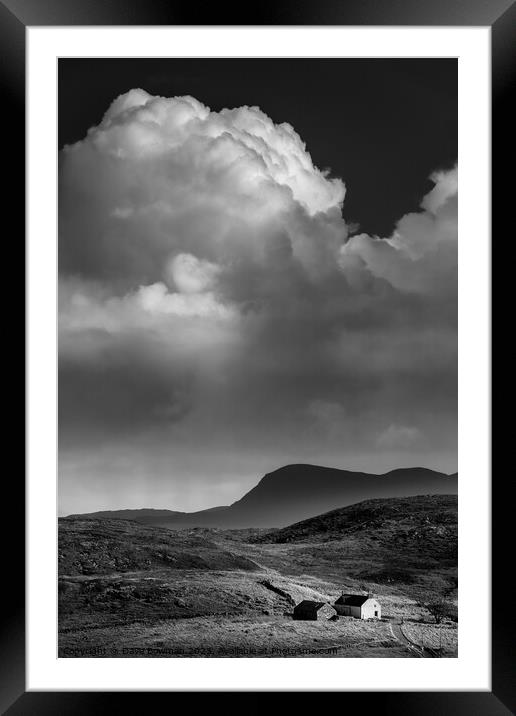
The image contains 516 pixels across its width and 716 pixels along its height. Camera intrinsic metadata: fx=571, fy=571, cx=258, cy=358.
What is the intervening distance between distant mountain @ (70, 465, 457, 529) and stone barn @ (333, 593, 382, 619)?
4.54 ft

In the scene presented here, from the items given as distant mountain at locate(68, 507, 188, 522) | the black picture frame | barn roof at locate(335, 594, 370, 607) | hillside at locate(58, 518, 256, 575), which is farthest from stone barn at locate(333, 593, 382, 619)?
the black picture frame

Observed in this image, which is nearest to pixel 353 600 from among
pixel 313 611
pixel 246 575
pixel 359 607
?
pixel 359 607

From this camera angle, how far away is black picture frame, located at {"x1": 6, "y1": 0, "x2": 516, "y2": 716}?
8.43 feet

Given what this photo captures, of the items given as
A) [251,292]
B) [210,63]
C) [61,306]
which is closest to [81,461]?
[61,306]

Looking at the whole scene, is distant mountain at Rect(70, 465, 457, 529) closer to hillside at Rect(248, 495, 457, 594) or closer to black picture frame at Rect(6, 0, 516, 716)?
hillside at Rect(248, 495, 457, 594)

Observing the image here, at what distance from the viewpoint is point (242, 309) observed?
565 cm

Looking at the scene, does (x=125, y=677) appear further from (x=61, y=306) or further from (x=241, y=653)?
(x=61, y=306)

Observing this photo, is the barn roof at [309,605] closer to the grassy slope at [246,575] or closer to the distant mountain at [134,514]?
the grassy slope at [246,575]

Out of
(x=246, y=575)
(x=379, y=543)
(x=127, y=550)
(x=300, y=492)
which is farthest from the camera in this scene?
(x=379, y=543)

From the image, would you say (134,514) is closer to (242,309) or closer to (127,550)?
(127,550)

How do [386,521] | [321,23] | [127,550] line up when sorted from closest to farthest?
[321,23], [127,550], [386,521]

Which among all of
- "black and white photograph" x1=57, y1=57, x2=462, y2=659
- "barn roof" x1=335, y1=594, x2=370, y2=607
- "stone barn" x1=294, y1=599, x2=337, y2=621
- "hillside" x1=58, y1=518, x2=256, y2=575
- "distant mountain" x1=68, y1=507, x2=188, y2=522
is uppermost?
"black and white photograph" x1=57, y1=57, x2=462, y2=659

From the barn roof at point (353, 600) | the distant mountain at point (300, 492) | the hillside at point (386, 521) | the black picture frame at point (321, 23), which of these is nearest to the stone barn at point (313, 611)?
the barn roof at point (353, 600)

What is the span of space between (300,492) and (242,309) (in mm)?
2173
